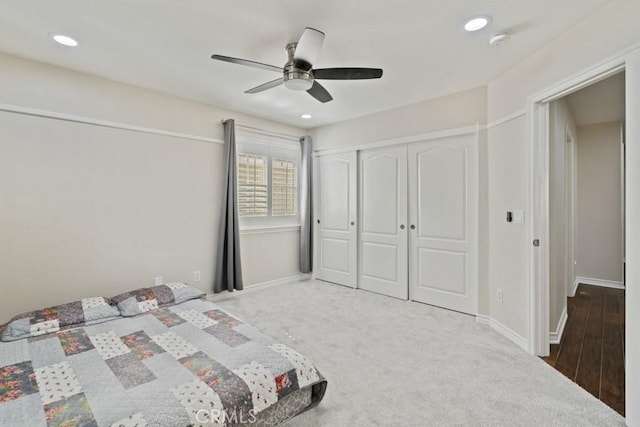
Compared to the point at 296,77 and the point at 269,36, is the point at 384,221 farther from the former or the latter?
the point at 269,36

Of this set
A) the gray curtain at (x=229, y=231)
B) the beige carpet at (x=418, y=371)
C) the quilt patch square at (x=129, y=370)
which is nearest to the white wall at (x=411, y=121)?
the gray curtain at (x=229, y=231)

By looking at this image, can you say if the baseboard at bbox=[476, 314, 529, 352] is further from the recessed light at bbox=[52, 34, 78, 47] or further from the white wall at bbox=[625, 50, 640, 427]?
the recessed light at bbox=[52, 34, 78, 47]

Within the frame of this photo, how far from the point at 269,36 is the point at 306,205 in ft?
9.31

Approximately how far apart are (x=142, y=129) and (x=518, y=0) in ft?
11.4

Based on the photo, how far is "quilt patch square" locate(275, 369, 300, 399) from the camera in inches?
64.8

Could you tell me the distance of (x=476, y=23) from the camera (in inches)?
80.5

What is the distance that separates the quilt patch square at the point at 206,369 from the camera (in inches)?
60.8

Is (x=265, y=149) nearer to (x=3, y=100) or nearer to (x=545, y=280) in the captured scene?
(x=3, y=100)

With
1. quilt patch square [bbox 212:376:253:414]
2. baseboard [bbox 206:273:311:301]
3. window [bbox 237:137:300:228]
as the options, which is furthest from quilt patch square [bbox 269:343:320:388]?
window [bbox 237:137:300:228]

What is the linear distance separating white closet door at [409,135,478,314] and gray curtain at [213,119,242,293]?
229 centimetres

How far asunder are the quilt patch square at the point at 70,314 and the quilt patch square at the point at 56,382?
2.35ft

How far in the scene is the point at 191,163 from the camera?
364cm

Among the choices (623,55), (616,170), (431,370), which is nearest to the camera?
(623,55)

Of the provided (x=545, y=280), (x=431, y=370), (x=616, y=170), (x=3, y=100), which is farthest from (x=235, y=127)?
(x=616, y=170)
